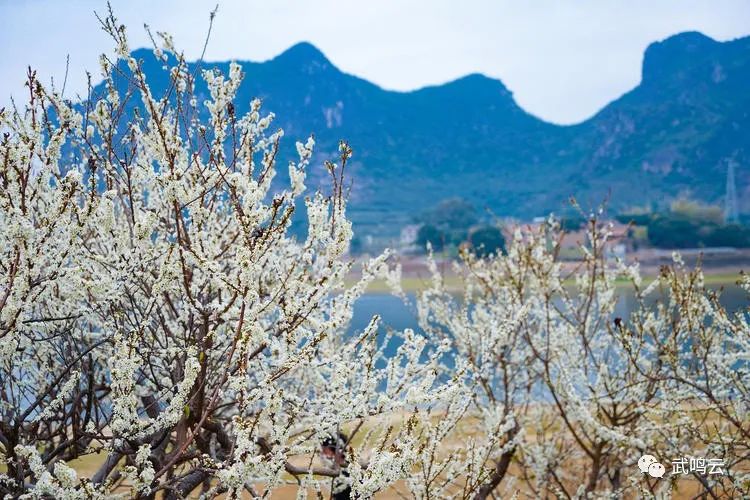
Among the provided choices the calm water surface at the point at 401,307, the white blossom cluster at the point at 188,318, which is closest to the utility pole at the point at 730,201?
the calm water surface at the point at 401,307

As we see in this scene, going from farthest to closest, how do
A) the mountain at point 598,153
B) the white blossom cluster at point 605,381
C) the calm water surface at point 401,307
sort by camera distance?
the mountain at point 598,153 < the calm water surface at point 401,307 < the white blossom cluster at point 605,381

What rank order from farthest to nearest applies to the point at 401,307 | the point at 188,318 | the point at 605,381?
the point at 401,307, the point at 605,381, the point at 188,318

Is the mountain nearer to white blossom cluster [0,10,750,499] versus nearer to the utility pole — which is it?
the utility pole

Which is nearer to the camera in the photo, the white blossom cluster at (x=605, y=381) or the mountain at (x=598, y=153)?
the white blossom cluster at (x=605, y=381)

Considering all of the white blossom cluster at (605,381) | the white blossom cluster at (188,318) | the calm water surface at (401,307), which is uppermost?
the white blossom cluster at (188,318)

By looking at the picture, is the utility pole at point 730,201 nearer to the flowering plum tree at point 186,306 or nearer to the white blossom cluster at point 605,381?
the white blossom cluster at point 605,381

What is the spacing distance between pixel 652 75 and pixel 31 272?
214060 mm

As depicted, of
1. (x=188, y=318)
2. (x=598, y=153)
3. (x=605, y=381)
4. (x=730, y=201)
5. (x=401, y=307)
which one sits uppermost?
(x=598, y=153)

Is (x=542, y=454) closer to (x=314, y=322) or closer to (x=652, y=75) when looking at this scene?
(x=314, y=322)

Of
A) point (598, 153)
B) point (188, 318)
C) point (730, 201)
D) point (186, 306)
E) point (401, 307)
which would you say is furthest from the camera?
point (598, 153)

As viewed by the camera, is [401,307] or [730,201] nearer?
→ [401,307]

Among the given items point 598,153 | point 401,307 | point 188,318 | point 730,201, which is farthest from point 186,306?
point 598,153

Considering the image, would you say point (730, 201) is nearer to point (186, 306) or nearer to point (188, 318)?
point (188, 318)

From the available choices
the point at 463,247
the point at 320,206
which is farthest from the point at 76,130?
the point at 463,247
